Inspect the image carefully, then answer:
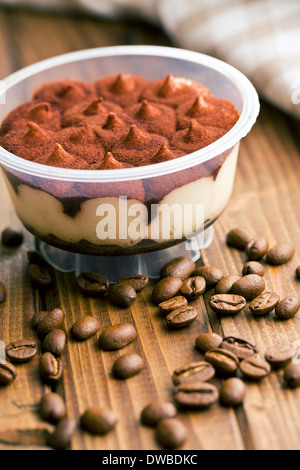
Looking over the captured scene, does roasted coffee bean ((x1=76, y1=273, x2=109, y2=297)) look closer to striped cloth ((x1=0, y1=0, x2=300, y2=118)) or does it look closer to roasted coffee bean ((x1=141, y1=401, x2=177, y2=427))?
roasted coffee bean ((x1=141, y1=401, x2=177, y2=427))

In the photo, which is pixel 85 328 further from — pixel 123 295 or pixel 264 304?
pixel 264 304

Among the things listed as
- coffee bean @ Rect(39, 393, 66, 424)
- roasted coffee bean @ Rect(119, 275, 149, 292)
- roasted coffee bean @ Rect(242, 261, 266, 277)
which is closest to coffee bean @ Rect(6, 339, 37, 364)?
coffee bean @ Rect(39, 393, 66, 424)

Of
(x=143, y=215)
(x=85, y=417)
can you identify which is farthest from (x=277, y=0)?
(x=85, y=417)

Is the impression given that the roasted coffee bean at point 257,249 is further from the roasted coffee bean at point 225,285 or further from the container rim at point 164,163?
the container rim at point 164,163

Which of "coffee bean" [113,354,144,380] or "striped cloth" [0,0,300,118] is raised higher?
"striped cloth" [0,0,300,118]

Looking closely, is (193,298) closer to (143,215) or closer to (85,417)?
(143,215)

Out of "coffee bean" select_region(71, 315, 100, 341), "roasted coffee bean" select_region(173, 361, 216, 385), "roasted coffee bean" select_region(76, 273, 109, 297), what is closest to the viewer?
"roasted coffee bean" select_region(173, 361, 216, 385)

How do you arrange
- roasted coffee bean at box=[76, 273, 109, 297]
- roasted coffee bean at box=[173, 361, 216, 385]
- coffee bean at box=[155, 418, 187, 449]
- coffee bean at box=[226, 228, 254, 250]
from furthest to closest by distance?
coffee bean at box=[226, 228, 254, 250] → roasted coffee bean at box=[76, 273, 109, 297] → roasted coffee bean at box=[173, 361, 216, 385] → coffee bean at box=[155, 418, 187, 449]
